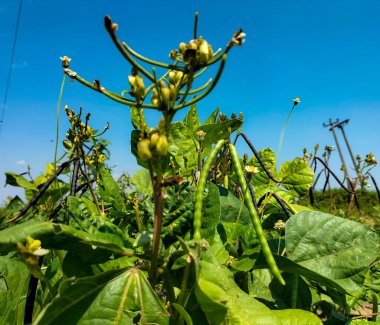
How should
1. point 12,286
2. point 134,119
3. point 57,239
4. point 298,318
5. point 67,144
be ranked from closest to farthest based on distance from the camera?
point 57,239
point 298,318
point 12,286
point 134,119
point 67,144

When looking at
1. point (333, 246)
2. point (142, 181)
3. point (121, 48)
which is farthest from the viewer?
point (142, 181)

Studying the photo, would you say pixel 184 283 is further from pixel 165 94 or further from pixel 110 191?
pixel 110 191

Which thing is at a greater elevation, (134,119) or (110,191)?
(134,119)

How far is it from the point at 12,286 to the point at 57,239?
496mm

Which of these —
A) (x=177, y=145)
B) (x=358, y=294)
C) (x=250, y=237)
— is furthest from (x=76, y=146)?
(x=358, y=294)

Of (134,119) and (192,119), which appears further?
(192,119)

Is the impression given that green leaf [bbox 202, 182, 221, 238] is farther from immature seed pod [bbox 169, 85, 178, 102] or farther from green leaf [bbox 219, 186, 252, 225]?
immature seed pod [bbox 169, 85, 178, 102]

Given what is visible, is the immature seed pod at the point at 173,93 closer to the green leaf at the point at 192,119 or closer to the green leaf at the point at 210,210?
the green leaf at the point at 210,210

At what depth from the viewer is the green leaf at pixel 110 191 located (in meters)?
1.20

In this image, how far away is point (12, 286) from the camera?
3.56ft

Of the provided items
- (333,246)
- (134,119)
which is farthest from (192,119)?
(333,246)

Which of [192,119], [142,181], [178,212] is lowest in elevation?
[178,212]

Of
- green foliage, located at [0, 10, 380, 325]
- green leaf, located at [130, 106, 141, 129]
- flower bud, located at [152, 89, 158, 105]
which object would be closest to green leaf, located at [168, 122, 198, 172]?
green foliage, located at [0, 10, 380, 325]

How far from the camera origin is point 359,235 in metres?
0.97
